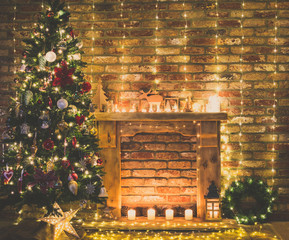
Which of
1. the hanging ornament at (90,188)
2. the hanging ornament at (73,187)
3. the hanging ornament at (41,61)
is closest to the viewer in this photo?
the hanging ornament at (73,187)

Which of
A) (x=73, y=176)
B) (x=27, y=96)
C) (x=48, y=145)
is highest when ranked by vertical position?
(x=27, y=96)

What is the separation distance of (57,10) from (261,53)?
226cm

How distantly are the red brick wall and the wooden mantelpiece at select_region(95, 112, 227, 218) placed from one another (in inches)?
8.5

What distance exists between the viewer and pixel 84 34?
320cm

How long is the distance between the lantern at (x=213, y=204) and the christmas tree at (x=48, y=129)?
48.0 inches

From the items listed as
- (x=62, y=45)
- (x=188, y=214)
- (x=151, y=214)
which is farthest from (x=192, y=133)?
(x=62, y=45)

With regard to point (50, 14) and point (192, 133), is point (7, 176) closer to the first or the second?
point (50, 14)

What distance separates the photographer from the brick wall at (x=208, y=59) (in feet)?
10.2

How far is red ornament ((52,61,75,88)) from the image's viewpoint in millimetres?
2326

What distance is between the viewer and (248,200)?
3078mm

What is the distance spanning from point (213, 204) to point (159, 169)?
71 cm

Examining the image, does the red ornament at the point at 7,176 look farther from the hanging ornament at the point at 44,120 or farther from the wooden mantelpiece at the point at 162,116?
the wooden mantelpiece at the point at 162,116

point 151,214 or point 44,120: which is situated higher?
point 44,120

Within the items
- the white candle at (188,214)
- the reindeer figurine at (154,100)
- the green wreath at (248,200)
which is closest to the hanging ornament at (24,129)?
the reindeer figurine at (154,100)
